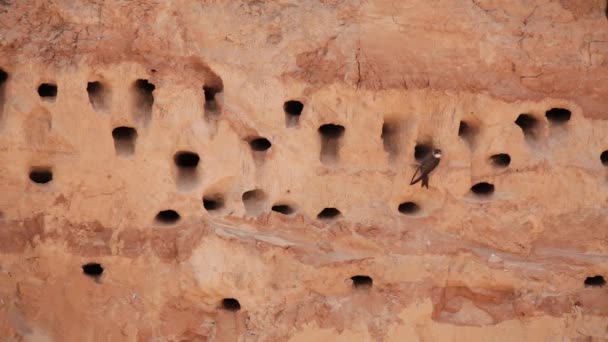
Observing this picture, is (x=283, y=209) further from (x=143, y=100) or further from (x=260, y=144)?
(x=143, y=100)

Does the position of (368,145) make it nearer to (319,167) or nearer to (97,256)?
(319,167)

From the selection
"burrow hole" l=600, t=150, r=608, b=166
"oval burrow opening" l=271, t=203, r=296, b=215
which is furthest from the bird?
"burrow hole" l=600, t=150, r=608, b=166

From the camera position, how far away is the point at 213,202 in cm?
473

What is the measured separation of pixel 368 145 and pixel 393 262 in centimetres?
55

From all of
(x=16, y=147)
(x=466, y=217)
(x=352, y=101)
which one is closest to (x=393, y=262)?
(x=466, y=217)

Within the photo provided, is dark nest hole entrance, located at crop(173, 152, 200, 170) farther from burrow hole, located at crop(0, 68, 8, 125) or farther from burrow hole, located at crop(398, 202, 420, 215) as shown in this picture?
burrow hole, located at crop(398, 202, 420, 215)

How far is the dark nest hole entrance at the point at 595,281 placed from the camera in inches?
Answer: 193

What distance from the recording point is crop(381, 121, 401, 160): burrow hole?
4734mm

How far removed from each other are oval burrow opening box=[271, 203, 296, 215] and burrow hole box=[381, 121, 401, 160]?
50 cm

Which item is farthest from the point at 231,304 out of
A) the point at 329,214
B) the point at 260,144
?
the point at 260,144

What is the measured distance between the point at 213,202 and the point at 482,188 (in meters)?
1.24

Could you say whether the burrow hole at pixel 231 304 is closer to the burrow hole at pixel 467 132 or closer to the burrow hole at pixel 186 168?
the burrow hole at pixel 186 168

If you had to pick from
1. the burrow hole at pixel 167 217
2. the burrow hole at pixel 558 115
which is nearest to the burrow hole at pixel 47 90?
the burrow hole at pixel 167 217

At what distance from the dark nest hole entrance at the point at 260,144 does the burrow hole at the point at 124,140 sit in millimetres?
523
